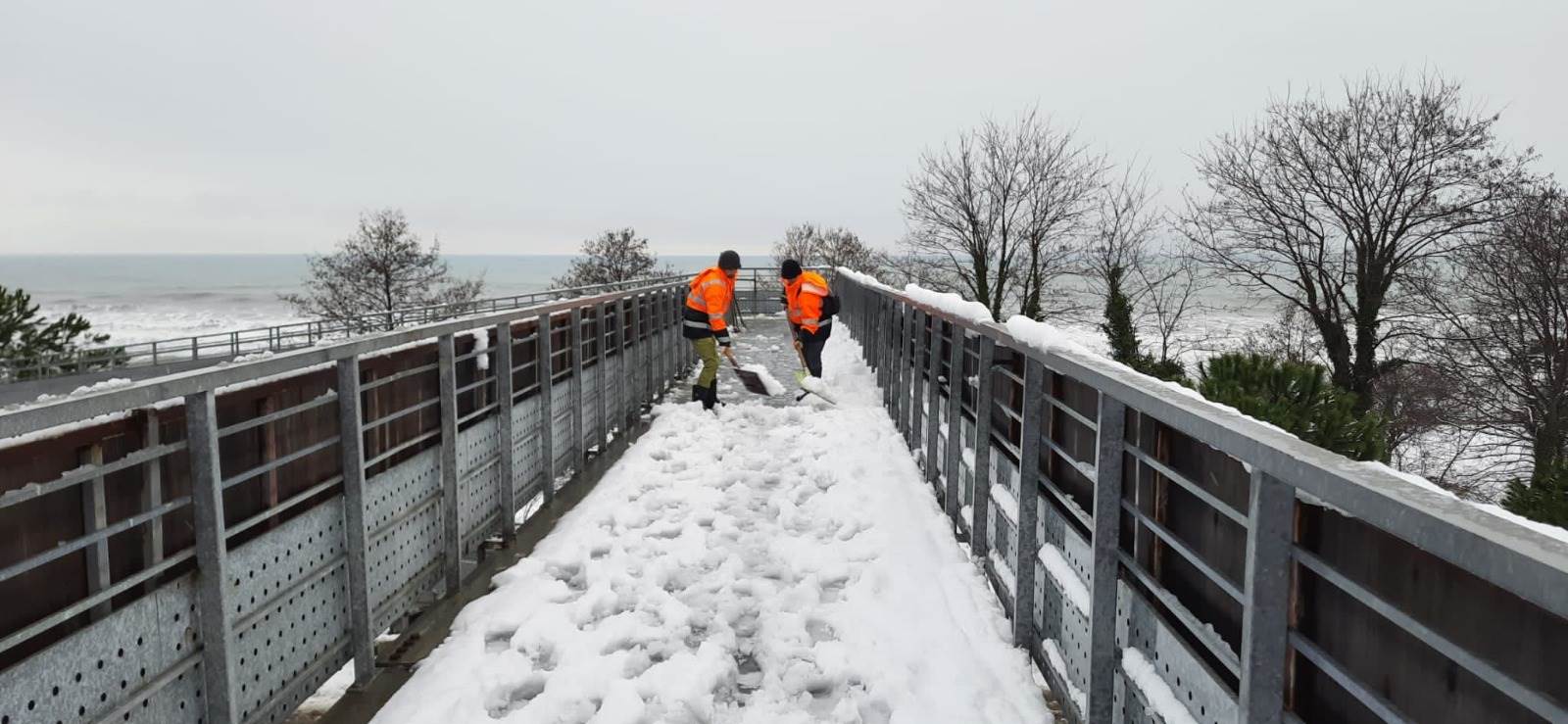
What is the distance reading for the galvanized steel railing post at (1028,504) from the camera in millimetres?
4156

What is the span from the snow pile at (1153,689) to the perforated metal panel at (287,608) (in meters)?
2.82

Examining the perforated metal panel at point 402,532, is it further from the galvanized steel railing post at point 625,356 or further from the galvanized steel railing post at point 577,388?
the galvanized steel railing post at point 625,356

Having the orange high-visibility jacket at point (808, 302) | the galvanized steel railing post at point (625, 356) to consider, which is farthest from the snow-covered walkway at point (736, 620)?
the orange high-visibility jacket at point (808, 302)

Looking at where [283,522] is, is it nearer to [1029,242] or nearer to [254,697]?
[254,697]

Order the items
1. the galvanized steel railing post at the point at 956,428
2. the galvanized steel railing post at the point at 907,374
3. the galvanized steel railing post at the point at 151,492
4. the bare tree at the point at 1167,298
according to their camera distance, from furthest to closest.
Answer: the bare tree at the point at 1167,298, the galvanized steel railing post at the point at 907,374, the galvanized steel railing post at the point at 956,428, the galvanized steel railing post at the point at 151,492

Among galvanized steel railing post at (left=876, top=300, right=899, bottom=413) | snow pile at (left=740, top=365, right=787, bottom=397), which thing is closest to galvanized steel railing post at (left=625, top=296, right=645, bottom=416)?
snow pile at (left=740, top=365, right=787, bottom=397)

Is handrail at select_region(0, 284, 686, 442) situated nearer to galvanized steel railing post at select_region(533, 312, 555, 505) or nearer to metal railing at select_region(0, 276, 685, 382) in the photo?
galvanized steel railing post at select_region(533, 312, 555, 505)

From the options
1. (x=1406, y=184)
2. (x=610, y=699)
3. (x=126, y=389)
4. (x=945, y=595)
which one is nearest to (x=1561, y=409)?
(x=1406, y=184)

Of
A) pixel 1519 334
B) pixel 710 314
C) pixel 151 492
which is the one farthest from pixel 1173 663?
pixel 1519 334

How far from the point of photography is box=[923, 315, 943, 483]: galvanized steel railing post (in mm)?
7066

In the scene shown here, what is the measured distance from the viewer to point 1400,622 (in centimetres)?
165

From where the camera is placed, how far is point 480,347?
5504 millimetres

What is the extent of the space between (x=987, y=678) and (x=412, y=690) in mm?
2329

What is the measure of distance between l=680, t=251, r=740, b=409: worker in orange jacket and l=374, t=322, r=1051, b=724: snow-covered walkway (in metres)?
3.22
